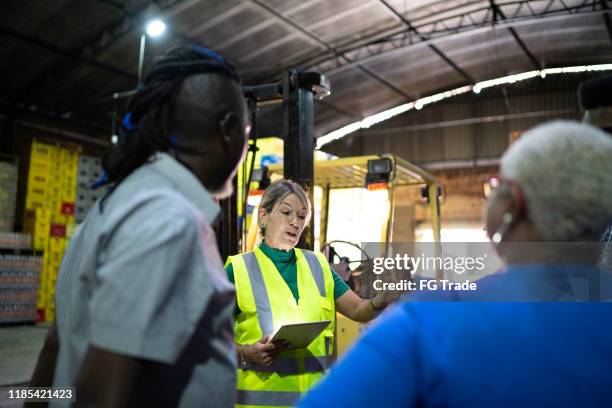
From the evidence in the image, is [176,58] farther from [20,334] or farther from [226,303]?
[20,334]

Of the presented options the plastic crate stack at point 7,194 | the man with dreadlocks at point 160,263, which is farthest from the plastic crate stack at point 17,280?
the man with dreadlocks at point 160,263

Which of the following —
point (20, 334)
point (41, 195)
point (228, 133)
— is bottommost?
point (20, 334)

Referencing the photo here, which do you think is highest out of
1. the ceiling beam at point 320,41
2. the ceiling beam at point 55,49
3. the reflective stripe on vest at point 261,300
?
the ceiling beam at point 320,41

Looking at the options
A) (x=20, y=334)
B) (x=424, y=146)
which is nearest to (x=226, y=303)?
(x=20, y=334)

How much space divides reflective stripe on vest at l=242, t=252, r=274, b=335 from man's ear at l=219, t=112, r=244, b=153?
1.40 meters

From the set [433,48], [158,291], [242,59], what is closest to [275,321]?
[158,291]

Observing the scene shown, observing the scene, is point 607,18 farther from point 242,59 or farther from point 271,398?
point 271,398

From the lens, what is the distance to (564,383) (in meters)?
0.90

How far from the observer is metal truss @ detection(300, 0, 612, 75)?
13.2m

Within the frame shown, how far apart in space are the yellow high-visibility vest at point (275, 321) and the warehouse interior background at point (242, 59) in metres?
6.37

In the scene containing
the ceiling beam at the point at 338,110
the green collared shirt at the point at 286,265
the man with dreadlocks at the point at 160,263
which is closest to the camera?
the man with dreadlocks at the point at 160,263

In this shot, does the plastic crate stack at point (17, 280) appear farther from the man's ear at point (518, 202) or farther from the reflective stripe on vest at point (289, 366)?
the man's ear at point (518, 202)

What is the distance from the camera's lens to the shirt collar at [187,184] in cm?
129

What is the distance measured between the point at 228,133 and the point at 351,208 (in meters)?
6.50
